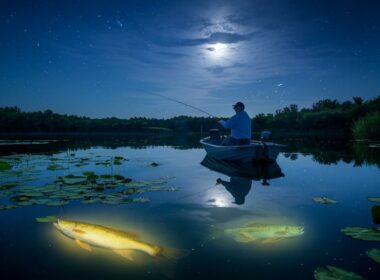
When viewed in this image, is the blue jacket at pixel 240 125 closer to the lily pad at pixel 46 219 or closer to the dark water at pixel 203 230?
the dark water at pixel 203 230

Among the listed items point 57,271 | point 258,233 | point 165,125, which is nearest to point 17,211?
point 57,271

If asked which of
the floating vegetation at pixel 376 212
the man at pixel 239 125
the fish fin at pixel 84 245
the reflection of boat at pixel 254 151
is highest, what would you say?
the man at pixel 239 125

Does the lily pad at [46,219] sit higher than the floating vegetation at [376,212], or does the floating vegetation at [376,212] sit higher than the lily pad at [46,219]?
the floating vegetation at [376,212]

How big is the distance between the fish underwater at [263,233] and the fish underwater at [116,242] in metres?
0.98

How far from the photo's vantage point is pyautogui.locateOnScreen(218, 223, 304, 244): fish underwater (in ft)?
11.1

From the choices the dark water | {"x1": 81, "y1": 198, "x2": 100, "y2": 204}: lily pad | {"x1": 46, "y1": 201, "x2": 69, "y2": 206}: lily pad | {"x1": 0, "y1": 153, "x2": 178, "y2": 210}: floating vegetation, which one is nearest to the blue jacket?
the dark water

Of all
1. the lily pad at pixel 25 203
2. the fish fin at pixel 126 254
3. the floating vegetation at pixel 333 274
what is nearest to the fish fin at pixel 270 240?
the floating vegetation at pixel 333 274

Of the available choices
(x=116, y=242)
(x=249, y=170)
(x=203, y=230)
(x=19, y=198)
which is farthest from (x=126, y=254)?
(x=249, y=170)

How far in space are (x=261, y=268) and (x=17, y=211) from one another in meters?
4.02

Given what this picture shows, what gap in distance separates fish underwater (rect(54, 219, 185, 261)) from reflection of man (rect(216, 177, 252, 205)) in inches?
112

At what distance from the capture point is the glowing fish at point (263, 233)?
3391 millimetres

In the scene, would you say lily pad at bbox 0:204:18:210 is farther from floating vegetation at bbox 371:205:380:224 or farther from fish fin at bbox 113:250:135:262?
floating vegetation at bbox 371:205:380:224

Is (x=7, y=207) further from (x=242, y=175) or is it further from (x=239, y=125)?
(x=239, y=125)

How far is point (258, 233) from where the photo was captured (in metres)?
3.50
